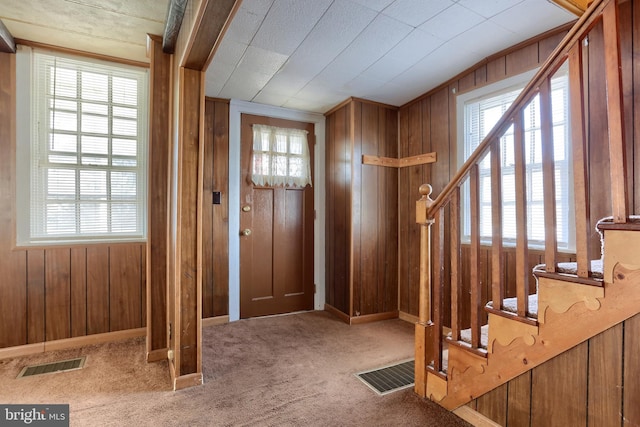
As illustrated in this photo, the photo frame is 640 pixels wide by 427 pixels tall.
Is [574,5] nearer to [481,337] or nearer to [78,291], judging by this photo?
[481,337]

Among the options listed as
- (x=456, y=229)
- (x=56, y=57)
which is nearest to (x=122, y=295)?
(x=56, y=57)

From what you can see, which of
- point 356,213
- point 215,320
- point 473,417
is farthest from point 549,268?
point 215,320

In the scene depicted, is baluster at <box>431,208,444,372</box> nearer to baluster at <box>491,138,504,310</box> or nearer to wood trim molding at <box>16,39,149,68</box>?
baluster at <box>491,138,504,310</box>

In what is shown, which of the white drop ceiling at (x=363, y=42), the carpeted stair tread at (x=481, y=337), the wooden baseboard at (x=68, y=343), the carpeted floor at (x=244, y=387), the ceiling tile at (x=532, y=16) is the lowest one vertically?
the carpeted floor at (x=244, y=387)

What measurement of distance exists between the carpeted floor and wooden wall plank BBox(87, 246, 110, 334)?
0.20 metres

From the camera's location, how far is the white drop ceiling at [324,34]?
6.66ft

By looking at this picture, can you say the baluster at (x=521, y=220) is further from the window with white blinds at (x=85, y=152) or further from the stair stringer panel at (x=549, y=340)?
the window with white blinds at (x=85, y=152)

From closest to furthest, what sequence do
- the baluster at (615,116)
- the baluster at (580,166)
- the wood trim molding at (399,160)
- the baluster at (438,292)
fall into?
1. the baluster at (615,116)
2. the baluster at (580,166)
3. the baluster at (438,292)
4. the wood trim molding at (399,160)

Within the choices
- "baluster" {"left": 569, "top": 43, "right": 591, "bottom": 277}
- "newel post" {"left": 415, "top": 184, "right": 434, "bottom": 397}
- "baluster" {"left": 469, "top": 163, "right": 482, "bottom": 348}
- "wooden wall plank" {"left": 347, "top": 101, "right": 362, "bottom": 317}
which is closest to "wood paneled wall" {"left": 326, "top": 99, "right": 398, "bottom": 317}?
"wooden wall plank" {"left": 347, "top": 101, "right": 362, "bottom": 317}

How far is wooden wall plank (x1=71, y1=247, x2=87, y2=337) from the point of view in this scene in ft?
9.14

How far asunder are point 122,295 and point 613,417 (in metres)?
3.38

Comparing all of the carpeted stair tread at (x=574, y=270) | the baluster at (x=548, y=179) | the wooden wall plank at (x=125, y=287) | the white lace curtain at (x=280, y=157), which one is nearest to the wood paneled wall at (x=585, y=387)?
the carpeted stair tread at (x=574, y=270)

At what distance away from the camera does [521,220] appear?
5.00ft

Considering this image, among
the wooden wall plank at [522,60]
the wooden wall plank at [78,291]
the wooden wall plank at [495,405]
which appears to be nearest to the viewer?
the wooden wall plank at [495,405]
